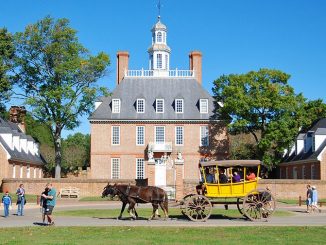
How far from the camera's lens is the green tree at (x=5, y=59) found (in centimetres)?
4647

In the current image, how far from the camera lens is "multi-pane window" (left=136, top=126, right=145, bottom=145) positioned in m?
51.1

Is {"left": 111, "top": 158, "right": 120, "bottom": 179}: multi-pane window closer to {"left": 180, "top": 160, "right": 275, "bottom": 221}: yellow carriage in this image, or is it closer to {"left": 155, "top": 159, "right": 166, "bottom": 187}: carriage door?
{"left": 155, "top": 159, "right": 166, "bottom": 187}: carriage door

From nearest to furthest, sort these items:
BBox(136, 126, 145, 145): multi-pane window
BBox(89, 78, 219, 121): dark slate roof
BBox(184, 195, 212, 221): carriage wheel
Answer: BBox(184, 195, 212, 221): carriage wheel, BBox(136, 126, 145, 145): multi-pane window, BBox(89, 78, 219, 121): dark slate roof

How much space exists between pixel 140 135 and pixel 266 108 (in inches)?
496

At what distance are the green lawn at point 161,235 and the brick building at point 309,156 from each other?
25915mm

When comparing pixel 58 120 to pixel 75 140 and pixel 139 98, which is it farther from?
pixel 75 140

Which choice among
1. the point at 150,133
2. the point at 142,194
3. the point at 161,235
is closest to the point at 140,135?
the point at 150,133

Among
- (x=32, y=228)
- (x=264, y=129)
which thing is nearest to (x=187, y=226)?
(x=32, y=228)

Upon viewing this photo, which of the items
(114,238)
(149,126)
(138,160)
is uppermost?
(149,126)

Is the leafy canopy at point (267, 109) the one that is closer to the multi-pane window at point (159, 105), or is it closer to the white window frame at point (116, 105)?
the multi-pane window at point (159, 105)

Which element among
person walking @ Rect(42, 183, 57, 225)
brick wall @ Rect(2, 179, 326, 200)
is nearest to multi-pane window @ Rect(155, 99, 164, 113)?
brick wall @ Rect(2, 179, 326, 200)

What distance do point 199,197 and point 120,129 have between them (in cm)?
3202

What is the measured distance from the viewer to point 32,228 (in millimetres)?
17469

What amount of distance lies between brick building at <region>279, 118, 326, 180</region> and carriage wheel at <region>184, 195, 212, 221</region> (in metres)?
24.5
